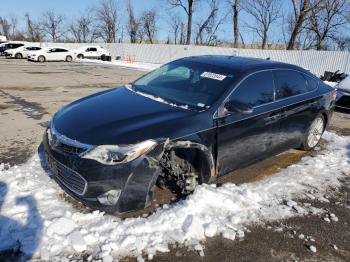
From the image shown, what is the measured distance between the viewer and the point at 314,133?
247 inches

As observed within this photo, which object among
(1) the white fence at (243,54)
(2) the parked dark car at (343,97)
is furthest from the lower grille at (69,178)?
(1) the white fence at (243,54)

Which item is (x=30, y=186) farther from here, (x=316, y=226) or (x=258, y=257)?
(x=316, y=226)

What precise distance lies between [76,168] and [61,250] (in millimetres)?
743

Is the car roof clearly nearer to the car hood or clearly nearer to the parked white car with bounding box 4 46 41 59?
the car hood

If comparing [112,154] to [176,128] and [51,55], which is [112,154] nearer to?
[176,128]

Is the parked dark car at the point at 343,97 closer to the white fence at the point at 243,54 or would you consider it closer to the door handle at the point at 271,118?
the door handle at the point at 271,118

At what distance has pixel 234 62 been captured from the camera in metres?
5.07

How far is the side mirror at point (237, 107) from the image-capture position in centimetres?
411

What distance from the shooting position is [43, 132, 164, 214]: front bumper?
3.34 m

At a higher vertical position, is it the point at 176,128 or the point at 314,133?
the point at 176,128

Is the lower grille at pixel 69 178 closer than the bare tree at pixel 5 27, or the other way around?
the lower grille at pixel 69 178

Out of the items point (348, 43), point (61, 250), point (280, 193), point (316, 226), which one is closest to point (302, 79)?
point (280, 193)

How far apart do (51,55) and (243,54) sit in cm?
1702

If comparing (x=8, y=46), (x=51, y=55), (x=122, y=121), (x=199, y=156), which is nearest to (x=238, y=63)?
(x=199, y=156)
